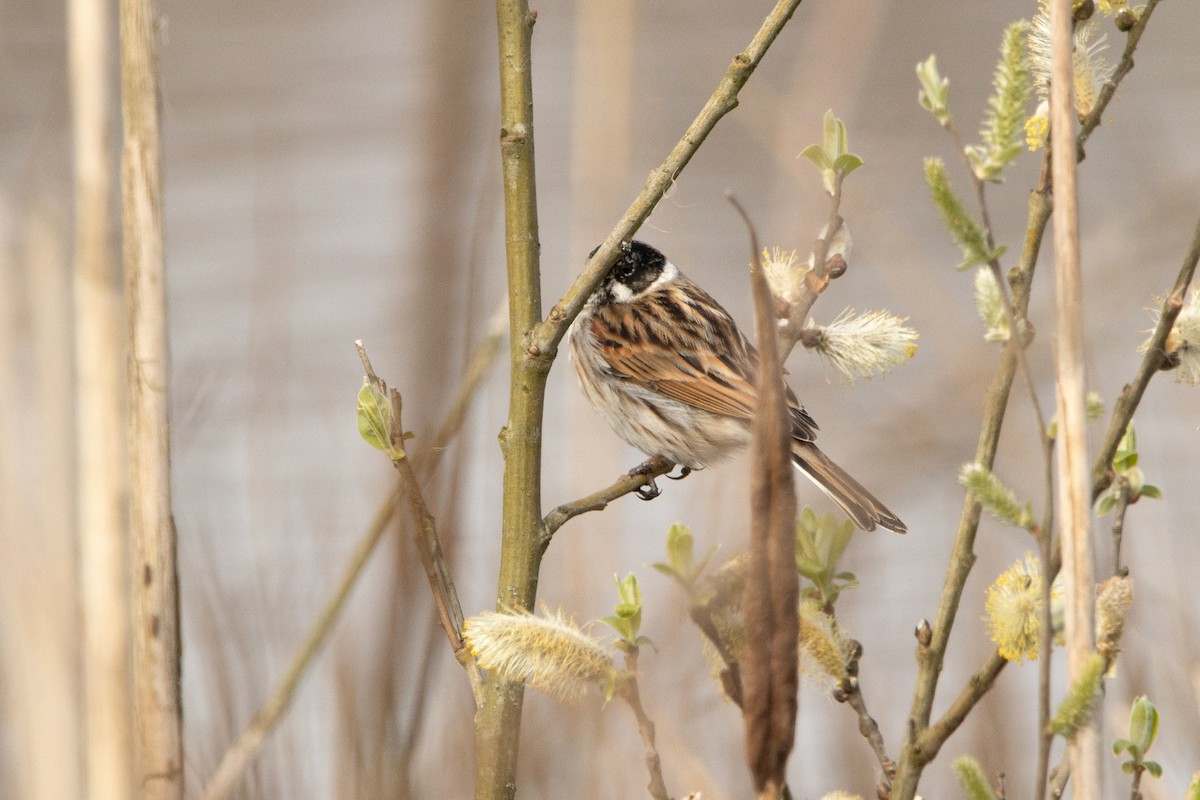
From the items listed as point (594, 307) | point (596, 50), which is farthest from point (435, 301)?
point (594, 307)

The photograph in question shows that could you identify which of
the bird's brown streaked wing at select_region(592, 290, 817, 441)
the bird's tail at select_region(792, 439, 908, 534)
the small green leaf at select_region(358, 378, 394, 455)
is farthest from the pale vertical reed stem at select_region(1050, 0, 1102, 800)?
the bird's brown streaked wing at select_region(592, 290, 817, 441)

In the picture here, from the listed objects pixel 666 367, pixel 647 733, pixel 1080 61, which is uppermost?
pixel 1080 61

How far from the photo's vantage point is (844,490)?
2.75 metres

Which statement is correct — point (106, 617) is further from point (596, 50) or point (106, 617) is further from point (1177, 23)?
point (1177, 23)

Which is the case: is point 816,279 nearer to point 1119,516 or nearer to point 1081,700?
point 1119,516

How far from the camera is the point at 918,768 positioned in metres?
1.07

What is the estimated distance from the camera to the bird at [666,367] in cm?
340

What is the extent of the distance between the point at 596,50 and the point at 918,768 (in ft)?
8.46

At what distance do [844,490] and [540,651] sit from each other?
1.77m

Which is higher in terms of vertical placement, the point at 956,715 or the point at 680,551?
the point at 680,551

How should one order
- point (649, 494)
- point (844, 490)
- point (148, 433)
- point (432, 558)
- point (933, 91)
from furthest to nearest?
point (844, 490) < point (649, 494) < point (148, 433) < point (432, 558) < point (933, 91)

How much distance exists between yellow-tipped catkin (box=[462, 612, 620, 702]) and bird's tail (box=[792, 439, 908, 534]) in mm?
1486

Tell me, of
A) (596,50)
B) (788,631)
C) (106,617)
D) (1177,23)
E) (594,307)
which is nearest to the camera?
(788,631)

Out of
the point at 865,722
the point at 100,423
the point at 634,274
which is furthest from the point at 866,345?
the point at 634,274
